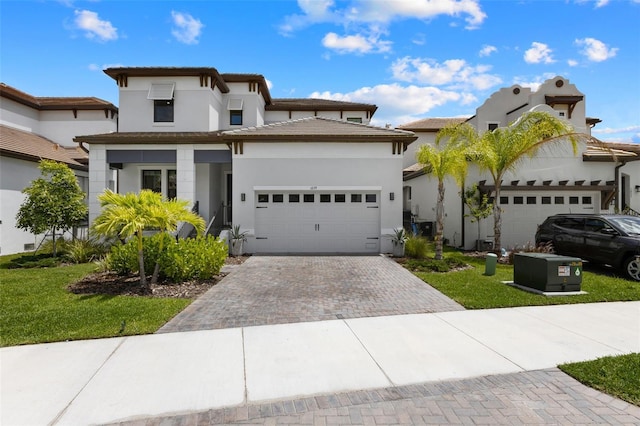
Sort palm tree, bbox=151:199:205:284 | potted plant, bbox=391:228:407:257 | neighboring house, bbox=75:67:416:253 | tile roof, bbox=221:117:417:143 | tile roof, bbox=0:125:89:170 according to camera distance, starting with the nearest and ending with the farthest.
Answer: palm tree, bbox=151:199:205:284
potted plant, bbox=391:228:407:257
tile roof, bbox=221:117:417:143
neighboring house, bbox=75:67:416:253
tile roof, bbox=0:125:89:170

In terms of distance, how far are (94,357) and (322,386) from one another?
3298 millimetres

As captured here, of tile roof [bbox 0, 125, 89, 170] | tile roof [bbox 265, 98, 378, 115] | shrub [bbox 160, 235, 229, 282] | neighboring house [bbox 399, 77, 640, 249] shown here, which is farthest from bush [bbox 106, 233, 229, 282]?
tile roof [bbox 265, 98, 378, 115]

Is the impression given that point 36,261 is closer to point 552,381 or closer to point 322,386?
point 322,386

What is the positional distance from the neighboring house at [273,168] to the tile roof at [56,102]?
658cm

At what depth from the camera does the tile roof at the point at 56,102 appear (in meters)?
20.7

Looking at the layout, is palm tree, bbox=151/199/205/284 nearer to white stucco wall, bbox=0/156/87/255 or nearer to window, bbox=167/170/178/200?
window, bbox=167/170/178/200

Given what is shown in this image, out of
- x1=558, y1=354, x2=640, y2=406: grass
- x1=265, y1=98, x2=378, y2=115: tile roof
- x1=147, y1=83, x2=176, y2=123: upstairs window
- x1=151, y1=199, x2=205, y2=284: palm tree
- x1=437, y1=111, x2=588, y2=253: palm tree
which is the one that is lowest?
x1=558, y1=354, x2=640, y2=406: grass

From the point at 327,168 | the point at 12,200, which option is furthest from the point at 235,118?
the point at 12,200

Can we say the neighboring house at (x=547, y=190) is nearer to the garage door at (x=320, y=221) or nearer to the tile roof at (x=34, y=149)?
the garage door at (x=320, y=221)

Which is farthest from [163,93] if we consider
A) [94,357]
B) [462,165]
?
[94,357]

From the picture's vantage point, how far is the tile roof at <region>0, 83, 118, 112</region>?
2073cm

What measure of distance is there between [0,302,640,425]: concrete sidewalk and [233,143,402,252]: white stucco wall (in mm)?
8952

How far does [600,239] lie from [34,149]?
2505 cm

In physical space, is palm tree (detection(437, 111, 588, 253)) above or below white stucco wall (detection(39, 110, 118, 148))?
below
